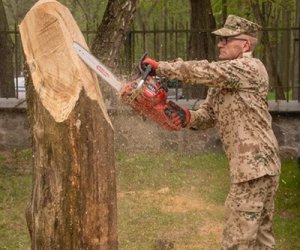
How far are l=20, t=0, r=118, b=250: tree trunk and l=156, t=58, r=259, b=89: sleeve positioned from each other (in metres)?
0.54

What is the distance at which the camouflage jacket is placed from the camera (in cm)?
398

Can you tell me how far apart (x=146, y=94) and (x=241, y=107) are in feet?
2.21

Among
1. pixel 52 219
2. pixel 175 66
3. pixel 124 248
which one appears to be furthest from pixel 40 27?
pixel 124 248

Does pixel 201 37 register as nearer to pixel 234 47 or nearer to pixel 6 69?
pixel 6 69

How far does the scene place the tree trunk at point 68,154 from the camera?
3.51 m

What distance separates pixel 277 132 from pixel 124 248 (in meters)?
4.69

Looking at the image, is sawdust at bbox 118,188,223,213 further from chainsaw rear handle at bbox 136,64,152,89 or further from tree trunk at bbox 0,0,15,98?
tree trunk at bbox 0,0,15,98

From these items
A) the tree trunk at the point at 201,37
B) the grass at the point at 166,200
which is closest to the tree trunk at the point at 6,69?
the grass at the point at 166,200

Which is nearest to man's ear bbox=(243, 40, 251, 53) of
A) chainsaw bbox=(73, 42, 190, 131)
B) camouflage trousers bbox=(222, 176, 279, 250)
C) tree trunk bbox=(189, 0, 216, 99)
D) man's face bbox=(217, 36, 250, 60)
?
man's face bbox=(217, 36, 250, 60)

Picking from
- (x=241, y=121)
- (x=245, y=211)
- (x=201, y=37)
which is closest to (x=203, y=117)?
(x=241, y=121)

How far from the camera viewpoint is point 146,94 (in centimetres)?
411

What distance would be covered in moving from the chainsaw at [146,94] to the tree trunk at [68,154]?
17 cm

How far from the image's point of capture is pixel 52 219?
3.58 metres

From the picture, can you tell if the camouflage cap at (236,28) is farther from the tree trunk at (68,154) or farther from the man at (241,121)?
the tree trunk at (68,154)
